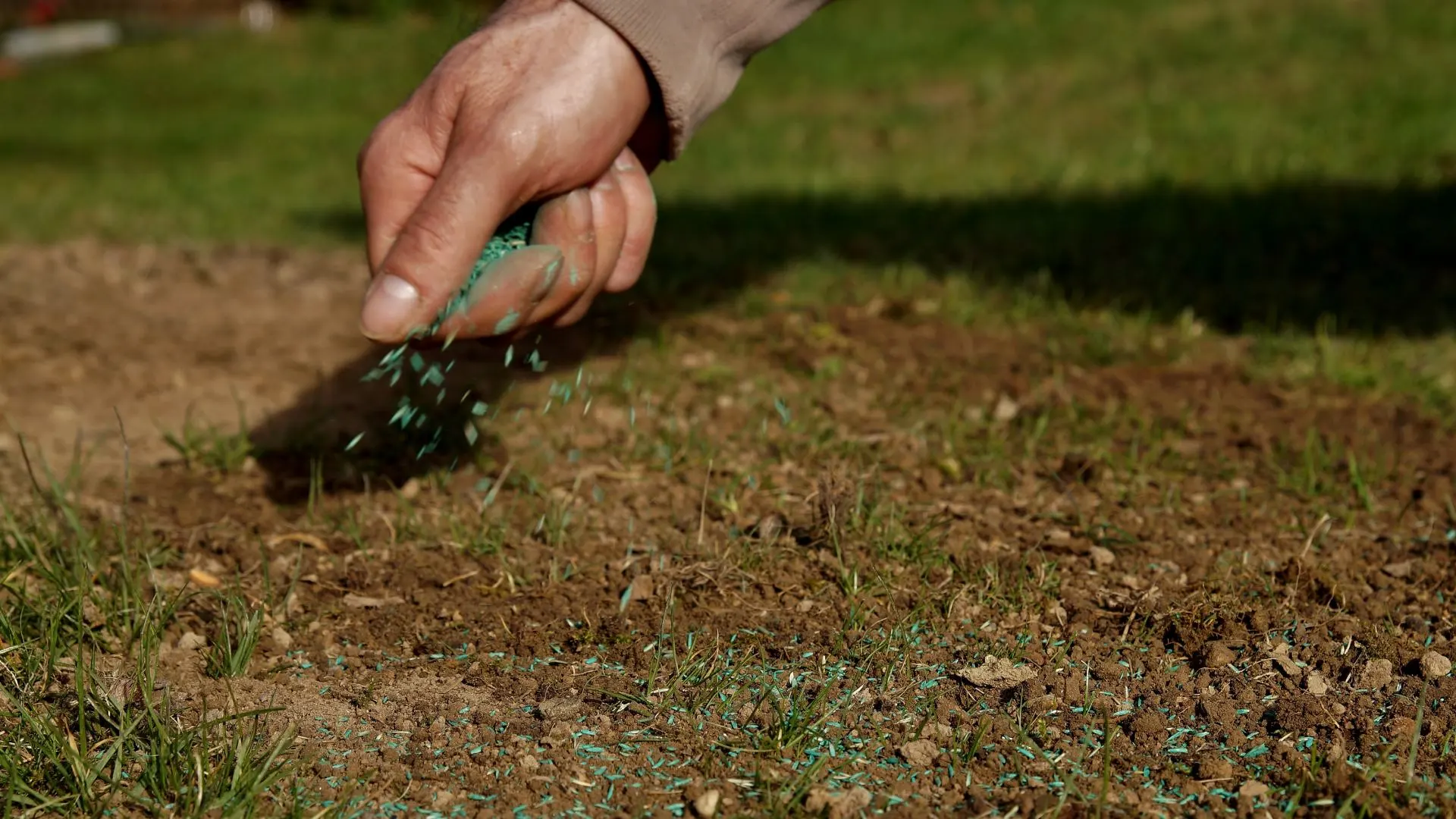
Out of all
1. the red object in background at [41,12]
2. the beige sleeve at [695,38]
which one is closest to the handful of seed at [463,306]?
the beige sleeve at [695,38]

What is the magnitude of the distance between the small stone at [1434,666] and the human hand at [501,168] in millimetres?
1584

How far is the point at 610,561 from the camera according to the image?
255cm

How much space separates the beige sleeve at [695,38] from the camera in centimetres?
235

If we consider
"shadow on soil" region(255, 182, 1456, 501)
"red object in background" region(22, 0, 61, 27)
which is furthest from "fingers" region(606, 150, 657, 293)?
"red object in background" region(22, 0, 61, 27)

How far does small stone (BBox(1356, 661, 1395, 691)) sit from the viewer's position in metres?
2.10

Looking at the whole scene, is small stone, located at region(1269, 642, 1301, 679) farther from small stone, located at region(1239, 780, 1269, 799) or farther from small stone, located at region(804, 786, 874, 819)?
small stone, located at region(804, 786, 874, 819)

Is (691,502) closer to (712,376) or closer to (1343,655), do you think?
(712,376)

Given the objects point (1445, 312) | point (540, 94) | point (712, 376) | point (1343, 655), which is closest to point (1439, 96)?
point (1445, 312)

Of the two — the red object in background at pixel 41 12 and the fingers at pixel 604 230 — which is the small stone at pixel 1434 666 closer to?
the fingers at pixel 604 230

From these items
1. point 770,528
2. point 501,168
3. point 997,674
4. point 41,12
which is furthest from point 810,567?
point 41,12

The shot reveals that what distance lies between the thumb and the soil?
22.1 inches

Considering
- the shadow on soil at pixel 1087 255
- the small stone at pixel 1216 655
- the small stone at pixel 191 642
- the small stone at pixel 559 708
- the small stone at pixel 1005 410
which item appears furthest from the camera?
the shadow on soil at pixel 1087 255

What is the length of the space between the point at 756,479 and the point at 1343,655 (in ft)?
3.97

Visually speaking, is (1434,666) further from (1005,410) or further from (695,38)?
(695,38)
